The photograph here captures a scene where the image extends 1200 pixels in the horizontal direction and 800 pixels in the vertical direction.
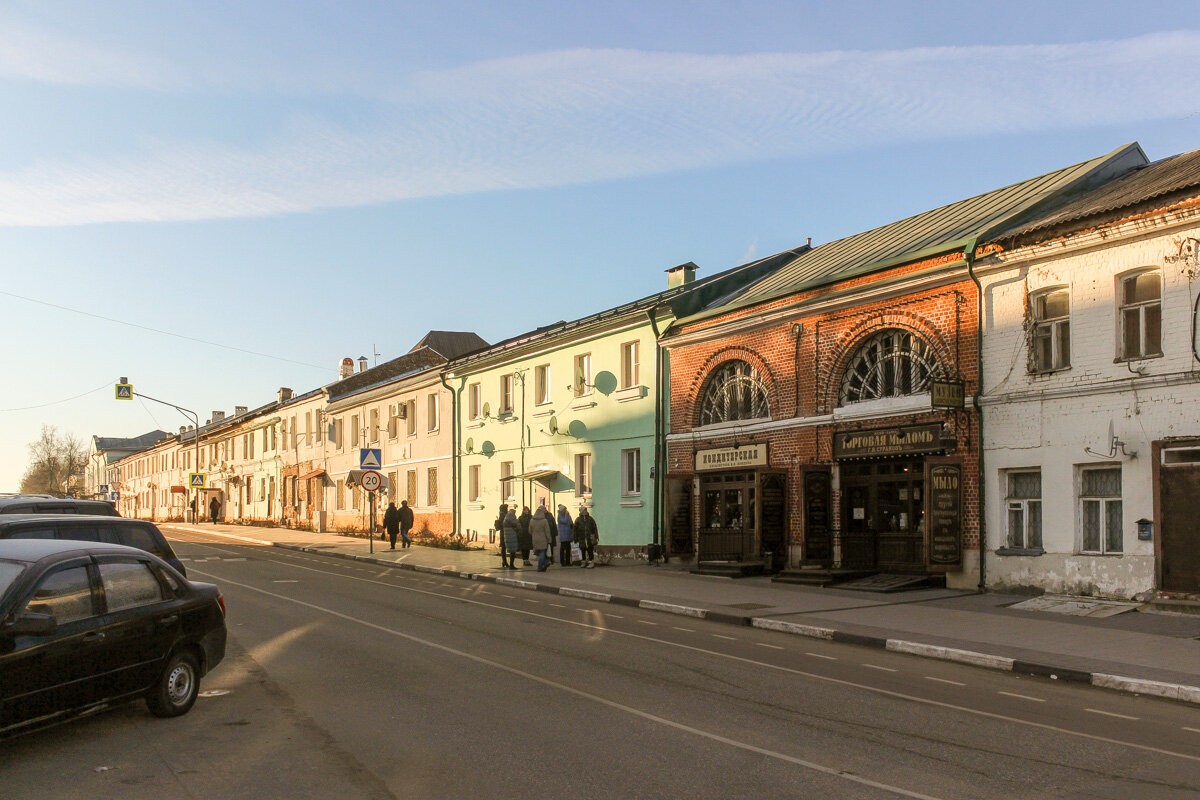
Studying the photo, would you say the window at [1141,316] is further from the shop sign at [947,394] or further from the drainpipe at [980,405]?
the shop sign at [947,394]

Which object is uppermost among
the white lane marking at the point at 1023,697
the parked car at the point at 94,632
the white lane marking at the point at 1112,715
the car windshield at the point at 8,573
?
the car windshield at the point at 8,573

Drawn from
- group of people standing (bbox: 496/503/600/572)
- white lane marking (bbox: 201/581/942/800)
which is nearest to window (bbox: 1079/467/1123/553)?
white lane marking (bbox: 201/581/942/800)

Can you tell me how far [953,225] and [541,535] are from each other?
12.1 m

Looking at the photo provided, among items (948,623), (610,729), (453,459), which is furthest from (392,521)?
(610,729)

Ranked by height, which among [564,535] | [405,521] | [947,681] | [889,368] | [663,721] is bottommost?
[947,681]

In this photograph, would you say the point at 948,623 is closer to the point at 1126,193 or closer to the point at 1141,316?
the point at 1141,316

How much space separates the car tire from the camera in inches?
324

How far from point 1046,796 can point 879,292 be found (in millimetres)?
15041

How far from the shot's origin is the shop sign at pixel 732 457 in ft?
76.5

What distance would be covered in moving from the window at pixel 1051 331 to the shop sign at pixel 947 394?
4.42ft

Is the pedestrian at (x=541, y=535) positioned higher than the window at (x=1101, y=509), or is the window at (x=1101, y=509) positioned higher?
the window at (x=1101, y=509)

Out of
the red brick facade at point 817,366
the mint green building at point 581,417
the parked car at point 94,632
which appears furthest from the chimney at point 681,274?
the parked car at point 94,632

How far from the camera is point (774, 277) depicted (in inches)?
1083

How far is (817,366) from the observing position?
72.2 ft
